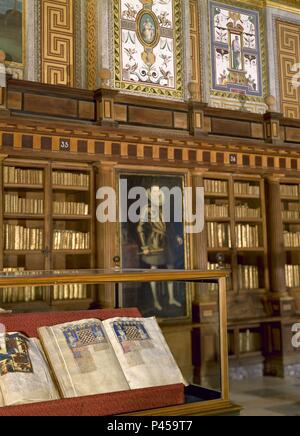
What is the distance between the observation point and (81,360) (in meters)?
2.45

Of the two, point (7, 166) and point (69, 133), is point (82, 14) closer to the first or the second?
point (69, 133)

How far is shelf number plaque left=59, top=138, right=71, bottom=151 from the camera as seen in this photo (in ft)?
21.2

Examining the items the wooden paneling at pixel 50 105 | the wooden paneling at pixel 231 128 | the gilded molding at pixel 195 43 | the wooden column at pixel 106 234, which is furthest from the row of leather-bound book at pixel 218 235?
the wooden paneling at pixel 50 105

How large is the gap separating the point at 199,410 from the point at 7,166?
4481mm

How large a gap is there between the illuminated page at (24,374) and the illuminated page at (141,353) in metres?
Answer: 0.36

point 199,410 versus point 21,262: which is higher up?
point 21,262

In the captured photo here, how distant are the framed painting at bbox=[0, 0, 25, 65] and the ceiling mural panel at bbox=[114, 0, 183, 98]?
1295mm

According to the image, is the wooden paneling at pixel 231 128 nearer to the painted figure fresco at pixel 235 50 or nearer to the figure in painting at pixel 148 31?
the painted figure fresco at pixel 235 50

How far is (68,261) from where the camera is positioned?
6.81m

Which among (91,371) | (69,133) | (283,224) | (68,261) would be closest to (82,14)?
(69,133)

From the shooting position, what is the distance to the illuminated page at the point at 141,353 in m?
2.56

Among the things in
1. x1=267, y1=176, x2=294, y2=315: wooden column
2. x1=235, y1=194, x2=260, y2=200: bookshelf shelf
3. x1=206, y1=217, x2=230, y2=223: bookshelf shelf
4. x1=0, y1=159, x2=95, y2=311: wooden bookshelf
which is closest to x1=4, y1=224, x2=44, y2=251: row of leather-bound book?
x1=0, y1=159, x2=95, y2=311: wooden bookshelf

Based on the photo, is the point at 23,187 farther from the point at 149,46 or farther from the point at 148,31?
the point at 148,31

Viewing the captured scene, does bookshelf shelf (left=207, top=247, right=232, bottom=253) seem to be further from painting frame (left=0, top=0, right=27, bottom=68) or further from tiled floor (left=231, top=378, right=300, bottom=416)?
painting frame (left=0, top=0, right=27, bottom=68)
